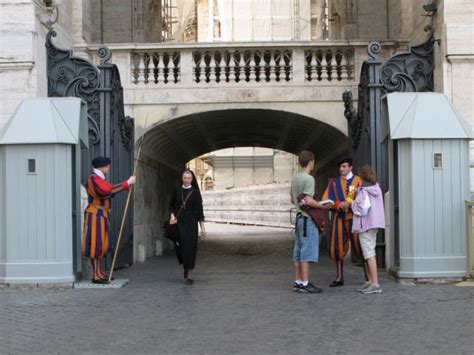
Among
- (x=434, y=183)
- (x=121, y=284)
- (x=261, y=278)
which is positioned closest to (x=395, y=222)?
(x=434, y=183)

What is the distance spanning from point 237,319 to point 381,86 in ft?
19.1

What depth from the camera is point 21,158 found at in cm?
1037

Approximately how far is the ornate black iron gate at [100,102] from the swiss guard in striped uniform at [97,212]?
1.99m

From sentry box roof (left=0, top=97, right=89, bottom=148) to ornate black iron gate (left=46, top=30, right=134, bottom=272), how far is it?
1687 mm

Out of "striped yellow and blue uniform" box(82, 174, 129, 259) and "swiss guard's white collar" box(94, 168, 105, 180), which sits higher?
"swiss guard's white collar" box(94, 168, 105, 180)

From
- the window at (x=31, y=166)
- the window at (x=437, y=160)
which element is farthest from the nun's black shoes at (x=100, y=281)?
the window at (x=437, y=160)

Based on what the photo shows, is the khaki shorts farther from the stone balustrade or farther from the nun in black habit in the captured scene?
the stone balustrade

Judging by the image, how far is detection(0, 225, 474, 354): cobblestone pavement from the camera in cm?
679

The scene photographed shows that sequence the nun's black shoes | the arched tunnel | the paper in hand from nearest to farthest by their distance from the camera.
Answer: the paper in hand, the nun's black shoes, the arched tunnel

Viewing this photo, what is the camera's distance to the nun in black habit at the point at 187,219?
11398mm

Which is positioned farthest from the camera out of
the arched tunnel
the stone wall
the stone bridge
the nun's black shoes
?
the stone wall

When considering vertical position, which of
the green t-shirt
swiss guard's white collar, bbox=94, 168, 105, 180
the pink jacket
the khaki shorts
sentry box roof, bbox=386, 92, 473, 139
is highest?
sentry box roof, bbox=386, 92, 473, 139

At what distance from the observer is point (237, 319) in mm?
8062

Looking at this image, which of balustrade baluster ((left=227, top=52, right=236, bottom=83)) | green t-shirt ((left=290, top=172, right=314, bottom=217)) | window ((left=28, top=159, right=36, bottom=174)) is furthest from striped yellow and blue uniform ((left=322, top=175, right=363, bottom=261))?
balustrade baluster ((left=227, top=52, right=236, bottom=83))
